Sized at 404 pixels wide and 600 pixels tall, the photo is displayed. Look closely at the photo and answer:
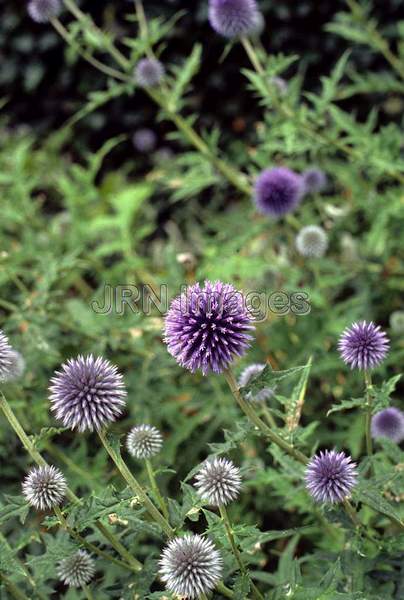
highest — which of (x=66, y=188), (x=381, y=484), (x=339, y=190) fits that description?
(x=339, y=190)

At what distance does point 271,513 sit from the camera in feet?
10.7

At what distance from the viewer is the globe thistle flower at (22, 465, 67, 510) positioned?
1.61 metres

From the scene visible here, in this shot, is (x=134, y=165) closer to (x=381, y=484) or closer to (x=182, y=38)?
(x=182, y=38)

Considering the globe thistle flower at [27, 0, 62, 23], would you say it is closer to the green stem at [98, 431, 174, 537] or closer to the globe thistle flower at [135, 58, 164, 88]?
the globe thistle flower at [135, 58, 164, 88]

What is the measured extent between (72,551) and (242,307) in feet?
2.27

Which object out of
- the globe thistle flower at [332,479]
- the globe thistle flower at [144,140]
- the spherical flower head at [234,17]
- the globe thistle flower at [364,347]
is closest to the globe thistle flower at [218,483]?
the globe thistle flower at [332,479]

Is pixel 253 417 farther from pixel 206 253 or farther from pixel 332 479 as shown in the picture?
pixel 206 253

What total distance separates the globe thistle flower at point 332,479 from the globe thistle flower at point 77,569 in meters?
0.60

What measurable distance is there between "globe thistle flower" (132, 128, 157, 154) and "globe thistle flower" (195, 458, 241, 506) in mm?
4585

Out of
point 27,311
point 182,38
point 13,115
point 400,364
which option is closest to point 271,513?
point 400,364

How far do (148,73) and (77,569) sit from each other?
7.84ft

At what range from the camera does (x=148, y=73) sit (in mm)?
3400

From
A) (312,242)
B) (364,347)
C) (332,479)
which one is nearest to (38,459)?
(332,479)

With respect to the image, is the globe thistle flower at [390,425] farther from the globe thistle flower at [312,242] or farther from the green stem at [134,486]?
the globe thistle flower at [312,242]
